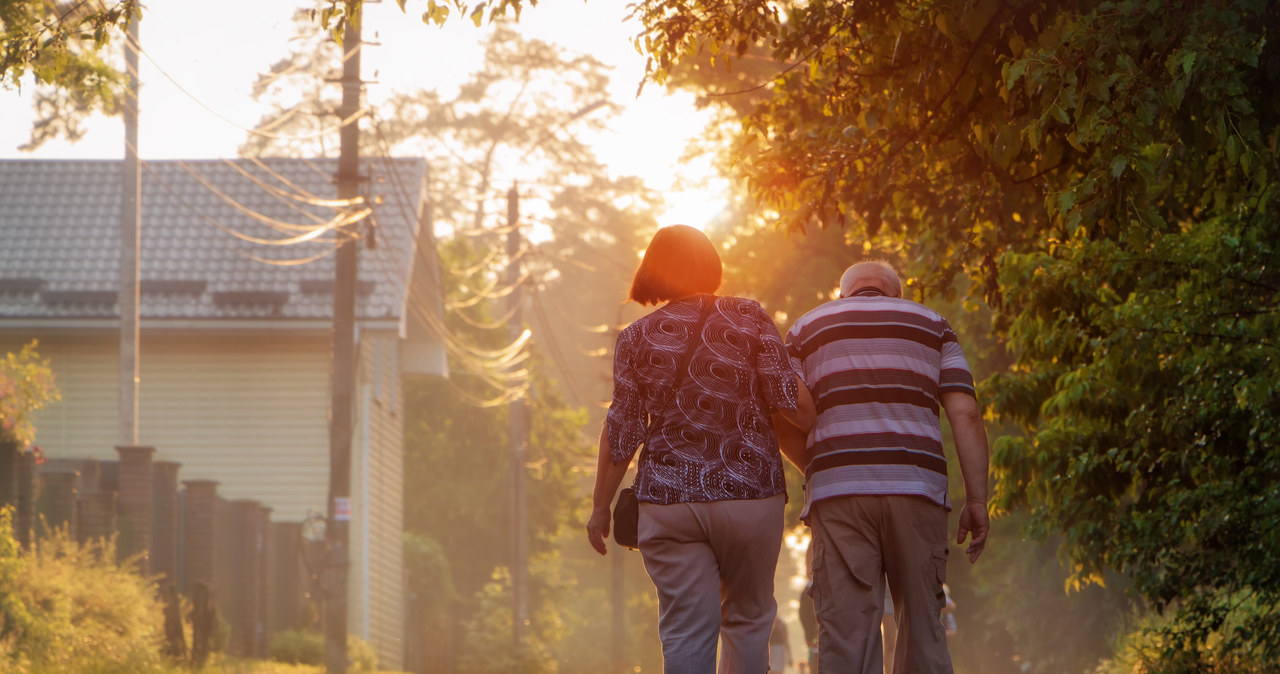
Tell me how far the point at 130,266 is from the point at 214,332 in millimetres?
5999

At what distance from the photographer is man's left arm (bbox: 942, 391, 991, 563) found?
20.1 feet

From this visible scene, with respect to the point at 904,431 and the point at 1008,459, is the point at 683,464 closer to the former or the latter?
the point at 904,431

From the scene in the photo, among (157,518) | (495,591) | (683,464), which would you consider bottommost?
(495,591)

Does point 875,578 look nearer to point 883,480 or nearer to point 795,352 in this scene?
point 883,480

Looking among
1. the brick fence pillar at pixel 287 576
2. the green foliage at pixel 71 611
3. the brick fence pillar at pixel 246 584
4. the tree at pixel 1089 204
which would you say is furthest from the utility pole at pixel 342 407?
the tree at pixel 1089 204

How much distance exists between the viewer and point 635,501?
237 inches

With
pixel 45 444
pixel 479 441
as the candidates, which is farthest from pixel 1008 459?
pixel 479 441

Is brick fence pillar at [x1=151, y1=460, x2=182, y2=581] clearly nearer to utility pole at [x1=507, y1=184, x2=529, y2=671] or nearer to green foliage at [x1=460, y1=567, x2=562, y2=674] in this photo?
green foliage at [x1=460, y1=567, x2=562, y2=674]

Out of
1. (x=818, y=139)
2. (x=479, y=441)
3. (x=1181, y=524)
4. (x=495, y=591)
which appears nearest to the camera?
(x=818, y=139)

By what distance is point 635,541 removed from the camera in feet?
19.7

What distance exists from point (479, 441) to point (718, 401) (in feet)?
134

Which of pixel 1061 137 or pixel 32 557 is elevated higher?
pixel 1061 137

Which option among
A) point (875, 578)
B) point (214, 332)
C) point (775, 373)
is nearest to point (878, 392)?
point (775, 373)

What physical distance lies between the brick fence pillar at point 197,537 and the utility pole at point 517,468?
11750 millimetres
